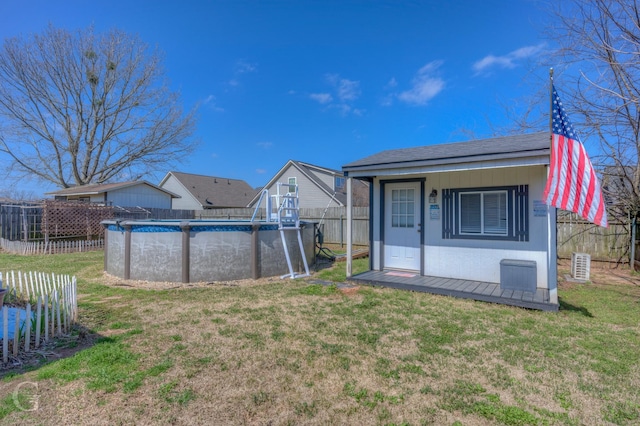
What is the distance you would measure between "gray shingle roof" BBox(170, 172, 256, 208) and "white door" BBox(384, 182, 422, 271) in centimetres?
2347

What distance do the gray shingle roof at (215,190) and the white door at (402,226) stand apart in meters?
23.5

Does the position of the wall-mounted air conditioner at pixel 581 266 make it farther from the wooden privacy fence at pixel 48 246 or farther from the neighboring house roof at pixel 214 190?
the neighboring house roof at pixel 214 190

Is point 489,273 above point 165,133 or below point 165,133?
below

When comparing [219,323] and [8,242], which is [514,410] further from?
[8,242]

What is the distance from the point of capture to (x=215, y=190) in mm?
30547

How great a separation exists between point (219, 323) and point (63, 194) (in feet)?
67.5

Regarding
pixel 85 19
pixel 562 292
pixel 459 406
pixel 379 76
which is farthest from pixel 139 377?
pixel 85 19

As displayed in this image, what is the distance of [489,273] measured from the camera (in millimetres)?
6332

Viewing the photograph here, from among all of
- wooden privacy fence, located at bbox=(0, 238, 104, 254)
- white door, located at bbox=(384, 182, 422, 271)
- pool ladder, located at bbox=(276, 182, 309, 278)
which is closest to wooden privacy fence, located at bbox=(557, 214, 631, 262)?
white door, located at bbox=(384, 182, 422, 271)

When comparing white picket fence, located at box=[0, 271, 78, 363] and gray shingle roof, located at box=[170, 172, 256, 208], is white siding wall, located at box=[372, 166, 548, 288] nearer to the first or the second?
white picket fence, located at box=[0, 271, 78, 363]

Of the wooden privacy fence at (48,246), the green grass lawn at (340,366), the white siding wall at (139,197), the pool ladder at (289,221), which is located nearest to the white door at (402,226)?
the green grass lawn at (340,366)

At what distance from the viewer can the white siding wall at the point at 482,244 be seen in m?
5.79

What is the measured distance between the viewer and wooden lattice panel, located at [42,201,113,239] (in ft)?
42.3

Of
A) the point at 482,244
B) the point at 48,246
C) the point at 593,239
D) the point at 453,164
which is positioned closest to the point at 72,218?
the point at 48,246
